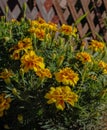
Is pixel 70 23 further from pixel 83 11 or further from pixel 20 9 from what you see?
pixel 20 9

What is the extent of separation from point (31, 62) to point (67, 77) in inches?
9.8

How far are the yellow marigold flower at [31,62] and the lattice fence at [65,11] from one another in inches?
72.3

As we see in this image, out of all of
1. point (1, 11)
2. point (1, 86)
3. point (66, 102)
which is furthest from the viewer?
point (1, 11)

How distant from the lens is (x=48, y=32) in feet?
11.7

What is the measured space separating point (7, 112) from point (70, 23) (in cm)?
260

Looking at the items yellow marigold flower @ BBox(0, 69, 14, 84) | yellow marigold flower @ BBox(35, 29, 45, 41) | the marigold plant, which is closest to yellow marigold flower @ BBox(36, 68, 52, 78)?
the marigold plant

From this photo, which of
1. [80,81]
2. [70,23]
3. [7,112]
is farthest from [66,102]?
[70,23]

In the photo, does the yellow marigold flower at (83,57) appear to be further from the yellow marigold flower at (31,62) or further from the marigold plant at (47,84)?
the yellow marigold flower at (31,62)

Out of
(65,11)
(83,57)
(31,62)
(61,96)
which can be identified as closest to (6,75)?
(31,62)

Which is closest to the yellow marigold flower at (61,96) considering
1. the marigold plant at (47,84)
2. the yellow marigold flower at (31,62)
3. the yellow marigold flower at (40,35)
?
the marigold plant at (47,84)

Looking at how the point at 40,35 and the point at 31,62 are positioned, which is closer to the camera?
the point at 31,62

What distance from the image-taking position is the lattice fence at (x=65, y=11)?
16.7 ft

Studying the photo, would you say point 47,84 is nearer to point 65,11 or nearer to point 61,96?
point 61,96

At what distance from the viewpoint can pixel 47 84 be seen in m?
3.29
